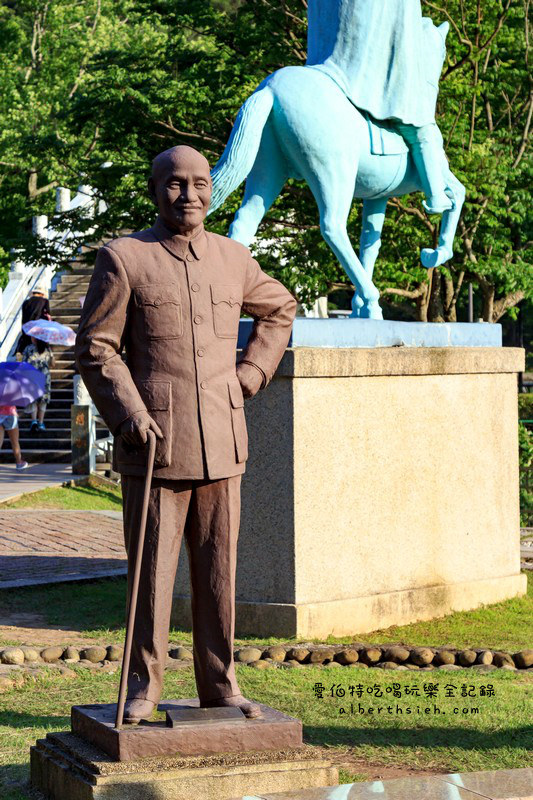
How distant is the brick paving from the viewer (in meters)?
10.9

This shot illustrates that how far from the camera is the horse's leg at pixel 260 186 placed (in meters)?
9.01

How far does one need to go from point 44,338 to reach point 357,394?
13.4 metres

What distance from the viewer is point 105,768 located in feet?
14.9

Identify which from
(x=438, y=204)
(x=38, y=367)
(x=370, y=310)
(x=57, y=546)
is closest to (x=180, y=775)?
(x=370, y=310)

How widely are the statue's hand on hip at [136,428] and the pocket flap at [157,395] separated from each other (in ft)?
0.31

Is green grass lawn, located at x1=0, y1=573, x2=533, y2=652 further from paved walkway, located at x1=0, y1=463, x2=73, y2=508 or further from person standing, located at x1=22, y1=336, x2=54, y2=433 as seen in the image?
person standing, located at x1=22, y1=336, x2=54, y2=433

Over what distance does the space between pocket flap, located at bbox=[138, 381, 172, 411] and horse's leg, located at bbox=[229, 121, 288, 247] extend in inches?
168

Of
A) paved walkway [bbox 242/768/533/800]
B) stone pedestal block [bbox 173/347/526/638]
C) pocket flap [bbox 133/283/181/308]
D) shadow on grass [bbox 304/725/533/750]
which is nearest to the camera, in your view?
paved walkway [bbox 242/768/533/800]

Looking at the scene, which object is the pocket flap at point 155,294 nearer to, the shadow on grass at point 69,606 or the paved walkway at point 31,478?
the shadow on grass at point 69,606

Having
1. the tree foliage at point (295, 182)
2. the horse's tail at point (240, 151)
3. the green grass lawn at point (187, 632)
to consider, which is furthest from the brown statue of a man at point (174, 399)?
the tree foliage at point (295, 182)

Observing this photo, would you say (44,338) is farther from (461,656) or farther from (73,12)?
(73,12)

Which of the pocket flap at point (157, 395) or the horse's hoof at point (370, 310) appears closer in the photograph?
the pocket flap at point (157, 395)

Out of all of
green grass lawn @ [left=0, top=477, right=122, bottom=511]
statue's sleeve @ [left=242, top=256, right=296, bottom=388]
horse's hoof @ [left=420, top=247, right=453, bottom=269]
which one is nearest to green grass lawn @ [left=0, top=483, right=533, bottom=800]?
statue's sleeve @ [left=242, top=256, right=296, bottom=388]

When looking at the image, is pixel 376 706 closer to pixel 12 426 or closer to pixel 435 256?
pixel 435 256
